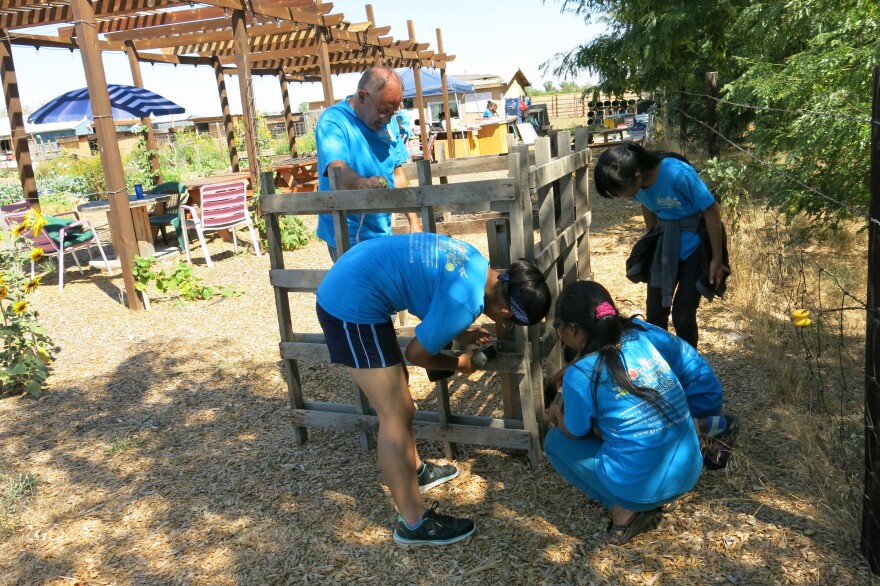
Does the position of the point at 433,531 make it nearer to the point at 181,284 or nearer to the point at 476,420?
the point at 476,420

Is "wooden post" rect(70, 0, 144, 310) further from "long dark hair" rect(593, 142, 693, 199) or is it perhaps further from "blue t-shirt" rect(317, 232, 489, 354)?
"long dark hair" rect(593, 142, 693, 199)

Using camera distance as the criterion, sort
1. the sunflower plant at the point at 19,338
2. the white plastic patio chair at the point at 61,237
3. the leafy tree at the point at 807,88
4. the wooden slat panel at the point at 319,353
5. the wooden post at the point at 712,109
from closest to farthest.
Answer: the wooden slat panel at the point at 319,353 → the leafy tree at the point at 807,88 → the sunflower plant at the point at 19,338 → the wooden post at the point at 712,109 → the white plastic patio chair at the point at 61,237

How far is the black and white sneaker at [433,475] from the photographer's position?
3.18 metres

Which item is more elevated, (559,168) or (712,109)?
(712,109)

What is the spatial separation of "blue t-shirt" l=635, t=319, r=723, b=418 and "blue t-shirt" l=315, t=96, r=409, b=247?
143 centimetres

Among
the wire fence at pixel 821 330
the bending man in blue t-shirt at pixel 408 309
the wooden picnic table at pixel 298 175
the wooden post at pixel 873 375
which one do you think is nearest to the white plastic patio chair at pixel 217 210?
the wooden picnic table at pixel 298 175

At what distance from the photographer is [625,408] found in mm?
2455

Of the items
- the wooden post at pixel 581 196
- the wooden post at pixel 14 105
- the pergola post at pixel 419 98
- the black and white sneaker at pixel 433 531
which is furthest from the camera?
the pergola post at pixel 419 98

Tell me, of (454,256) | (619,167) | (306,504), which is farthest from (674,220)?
(306,504)

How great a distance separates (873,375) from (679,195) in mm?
1461

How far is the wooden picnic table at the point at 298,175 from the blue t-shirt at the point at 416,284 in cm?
995

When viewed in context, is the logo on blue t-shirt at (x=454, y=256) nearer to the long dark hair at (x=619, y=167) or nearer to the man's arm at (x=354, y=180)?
the man's arm at (x=354, y=180)

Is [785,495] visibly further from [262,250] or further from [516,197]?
[262,250]

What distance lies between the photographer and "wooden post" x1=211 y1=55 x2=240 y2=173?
11.9 metres
